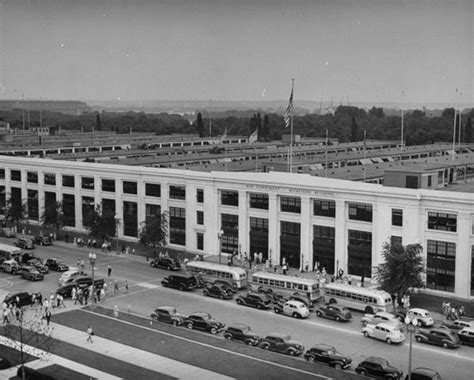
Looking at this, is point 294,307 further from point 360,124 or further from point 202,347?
point 360,124

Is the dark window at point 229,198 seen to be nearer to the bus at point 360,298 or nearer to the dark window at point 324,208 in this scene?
the dark window at point 324,208

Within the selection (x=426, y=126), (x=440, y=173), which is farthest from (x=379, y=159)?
(x=426, y=126)

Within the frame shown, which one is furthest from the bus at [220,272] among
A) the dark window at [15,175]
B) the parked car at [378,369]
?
the dark window at [15,175]

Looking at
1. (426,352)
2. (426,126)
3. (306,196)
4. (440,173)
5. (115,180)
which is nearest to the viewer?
(426,352)

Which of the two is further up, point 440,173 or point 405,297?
point 440,173

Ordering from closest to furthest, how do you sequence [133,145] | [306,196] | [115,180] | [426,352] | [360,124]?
[426,352]
[306,196]
[115,180]
[133,145]
[360,124]

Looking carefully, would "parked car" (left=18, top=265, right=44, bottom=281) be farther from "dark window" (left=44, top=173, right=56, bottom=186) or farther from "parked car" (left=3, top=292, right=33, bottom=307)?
"dark window" (left=44, top=173, right=56, bottom=186)
